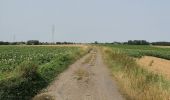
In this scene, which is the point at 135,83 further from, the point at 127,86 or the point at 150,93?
the point at 150,93

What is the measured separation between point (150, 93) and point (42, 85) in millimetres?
7111

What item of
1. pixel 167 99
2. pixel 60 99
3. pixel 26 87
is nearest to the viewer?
pixel 167 99

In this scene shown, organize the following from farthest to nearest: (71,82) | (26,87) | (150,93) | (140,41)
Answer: (140,41) → (71,82) → (26,87) → (150,93)

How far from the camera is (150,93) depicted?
1577cm

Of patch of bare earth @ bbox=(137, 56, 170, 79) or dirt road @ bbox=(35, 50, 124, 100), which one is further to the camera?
patch of bare earth @ bbox=(137, 56, 170, 79)

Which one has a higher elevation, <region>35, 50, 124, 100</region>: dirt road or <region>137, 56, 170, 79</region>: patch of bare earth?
<region>35, 50, 124, 100</region>: dirt road

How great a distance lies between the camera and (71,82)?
24.1 m

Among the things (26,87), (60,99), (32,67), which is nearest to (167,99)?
(60,99)

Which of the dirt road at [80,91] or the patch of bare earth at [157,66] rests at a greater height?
the dirt road at [80,91]

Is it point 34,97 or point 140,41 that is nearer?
point 34,97

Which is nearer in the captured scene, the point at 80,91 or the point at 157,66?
the point at 80,91

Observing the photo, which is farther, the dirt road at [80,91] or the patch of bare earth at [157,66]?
the patch of bare earth at [157,66]

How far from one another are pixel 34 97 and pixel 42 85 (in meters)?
4.08

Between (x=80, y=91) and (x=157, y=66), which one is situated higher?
(x=80, y=91)
